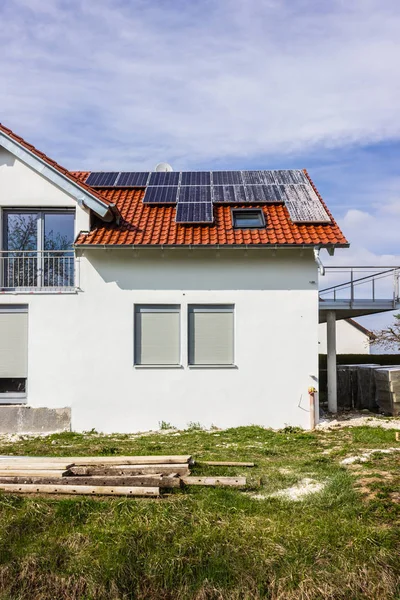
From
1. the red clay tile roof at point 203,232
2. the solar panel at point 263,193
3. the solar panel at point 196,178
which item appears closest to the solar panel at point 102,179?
the red clay tile roof at point 203,232

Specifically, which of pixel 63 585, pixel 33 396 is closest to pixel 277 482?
pixel 63 585

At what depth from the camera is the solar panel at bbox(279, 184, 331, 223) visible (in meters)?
14.1

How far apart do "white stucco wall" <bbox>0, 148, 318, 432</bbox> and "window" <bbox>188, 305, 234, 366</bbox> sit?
20 cm

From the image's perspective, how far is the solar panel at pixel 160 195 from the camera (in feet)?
49.3

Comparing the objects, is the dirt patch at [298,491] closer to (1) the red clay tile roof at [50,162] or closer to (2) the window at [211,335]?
(2) the window at [211,335]

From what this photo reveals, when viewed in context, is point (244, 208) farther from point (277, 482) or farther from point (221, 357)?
point (277, 482)

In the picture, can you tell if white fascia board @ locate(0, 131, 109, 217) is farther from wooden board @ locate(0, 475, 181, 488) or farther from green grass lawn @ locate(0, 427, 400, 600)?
green grass lawn @ locate(0, 427, 400, 600)

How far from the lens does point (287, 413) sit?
13.5m

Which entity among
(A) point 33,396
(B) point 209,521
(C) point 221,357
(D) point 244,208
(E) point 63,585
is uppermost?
(D) point 244,208

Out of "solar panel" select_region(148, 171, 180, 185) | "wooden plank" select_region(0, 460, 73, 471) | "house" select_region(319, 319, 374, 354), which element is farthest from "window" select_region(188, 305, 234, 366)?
"house" select_region(319, 319, 374, 354)

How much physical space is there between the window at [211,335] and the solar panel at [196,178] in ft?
13.0

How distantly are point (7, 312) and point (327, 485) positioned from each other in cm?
856

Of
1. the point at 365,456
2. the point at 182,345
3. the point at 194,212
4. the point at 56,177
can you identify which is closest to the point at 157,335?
the point at 182,345

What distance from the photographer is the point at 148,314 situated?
13.6 m
